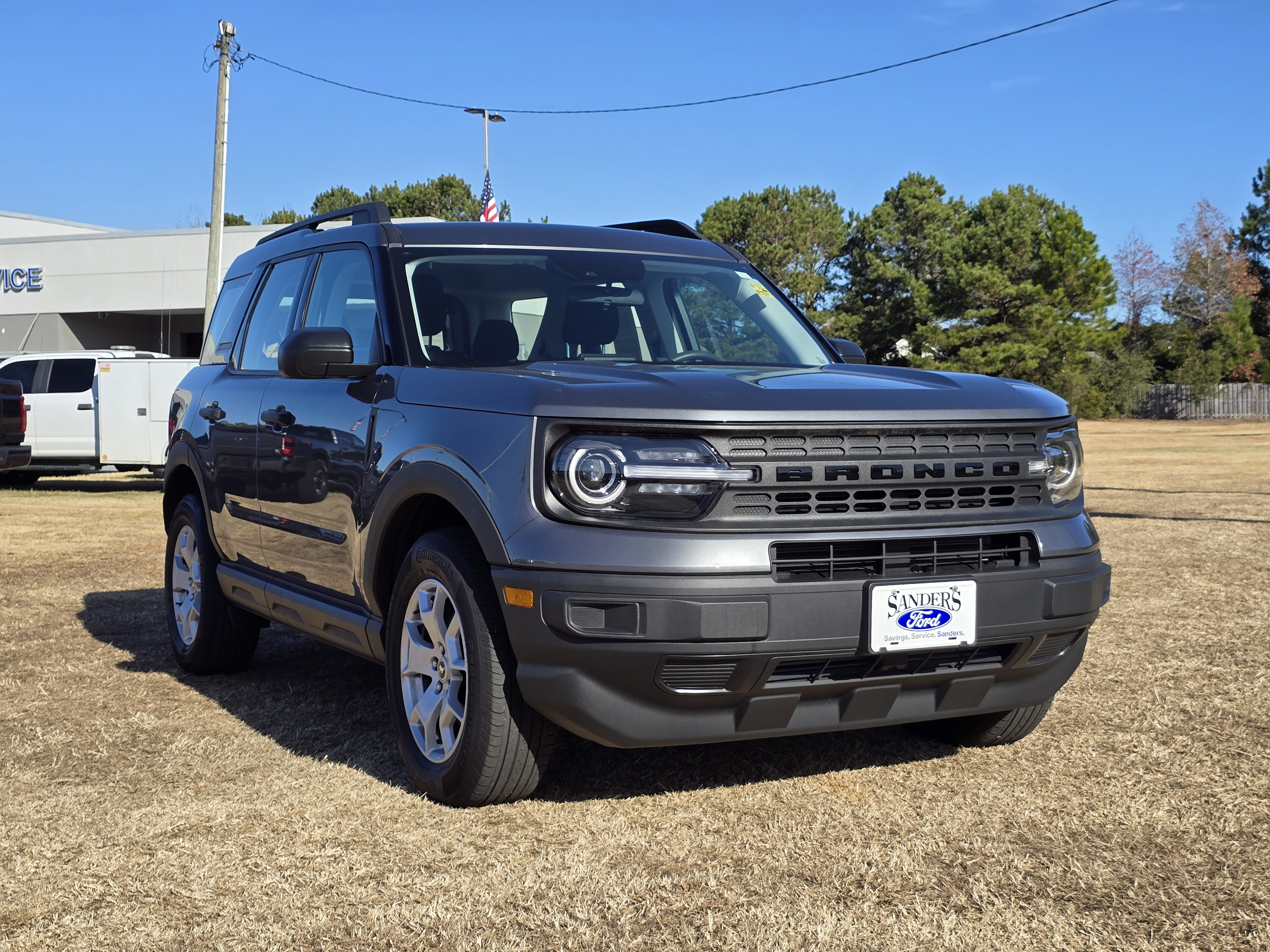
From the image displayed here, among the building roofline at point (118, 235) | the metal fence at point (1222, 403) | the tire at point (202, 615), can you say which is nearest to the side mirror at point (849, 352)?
the tire at point (202, 615)

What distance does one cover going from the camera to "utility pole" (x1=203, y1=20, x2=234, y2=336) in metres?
24.6

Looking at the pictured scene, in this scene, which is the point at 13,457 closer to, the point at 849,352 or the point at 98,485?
the point at 98,485

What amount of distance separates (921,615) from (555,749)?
169 centimetres

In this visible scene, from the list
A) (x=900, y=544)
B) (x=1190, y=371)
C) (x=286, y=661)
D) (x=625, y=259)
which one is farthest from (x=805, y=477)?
(x=1190, y=371)

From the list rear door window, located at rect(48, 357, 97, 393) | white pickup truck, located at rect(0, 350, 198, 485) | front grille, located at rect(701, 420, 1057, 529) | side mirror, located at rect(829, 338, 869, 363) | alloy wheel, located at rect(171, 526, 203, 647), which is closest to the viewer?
front grille, located at rect(701, 420, 1057, 529)

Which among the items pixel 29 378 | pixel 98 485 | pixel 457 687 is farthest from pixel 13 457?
pixel 457 687

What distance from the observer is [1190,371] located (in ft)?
197

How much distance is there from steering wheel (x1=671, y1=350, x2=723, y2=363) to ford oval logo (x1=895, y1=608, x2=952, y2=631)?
153cm

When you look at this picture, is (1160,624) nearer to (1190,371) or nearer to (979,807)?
(979,807)

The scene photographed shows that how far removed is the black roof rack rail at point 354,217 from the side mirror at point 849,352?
73.6 inches

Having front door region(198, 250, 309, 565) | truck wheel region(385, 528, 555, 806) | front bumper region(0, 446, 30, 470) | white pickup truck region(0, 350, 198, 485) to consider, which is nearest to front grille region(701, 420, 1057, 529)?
truck wheel region(385, 528, 555, 806)

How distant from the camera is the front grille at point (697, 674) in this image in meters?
3.54

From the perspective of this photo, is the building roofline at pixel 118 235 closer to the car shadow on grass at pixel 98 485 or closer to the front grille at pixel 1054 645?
the car shadow on grass at pixel 98 485

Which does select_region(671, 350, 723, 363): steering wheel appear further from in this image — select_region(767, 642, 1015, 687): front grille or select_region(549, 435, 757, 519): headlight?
select_region(767, 642, 1015, 687): front grille
